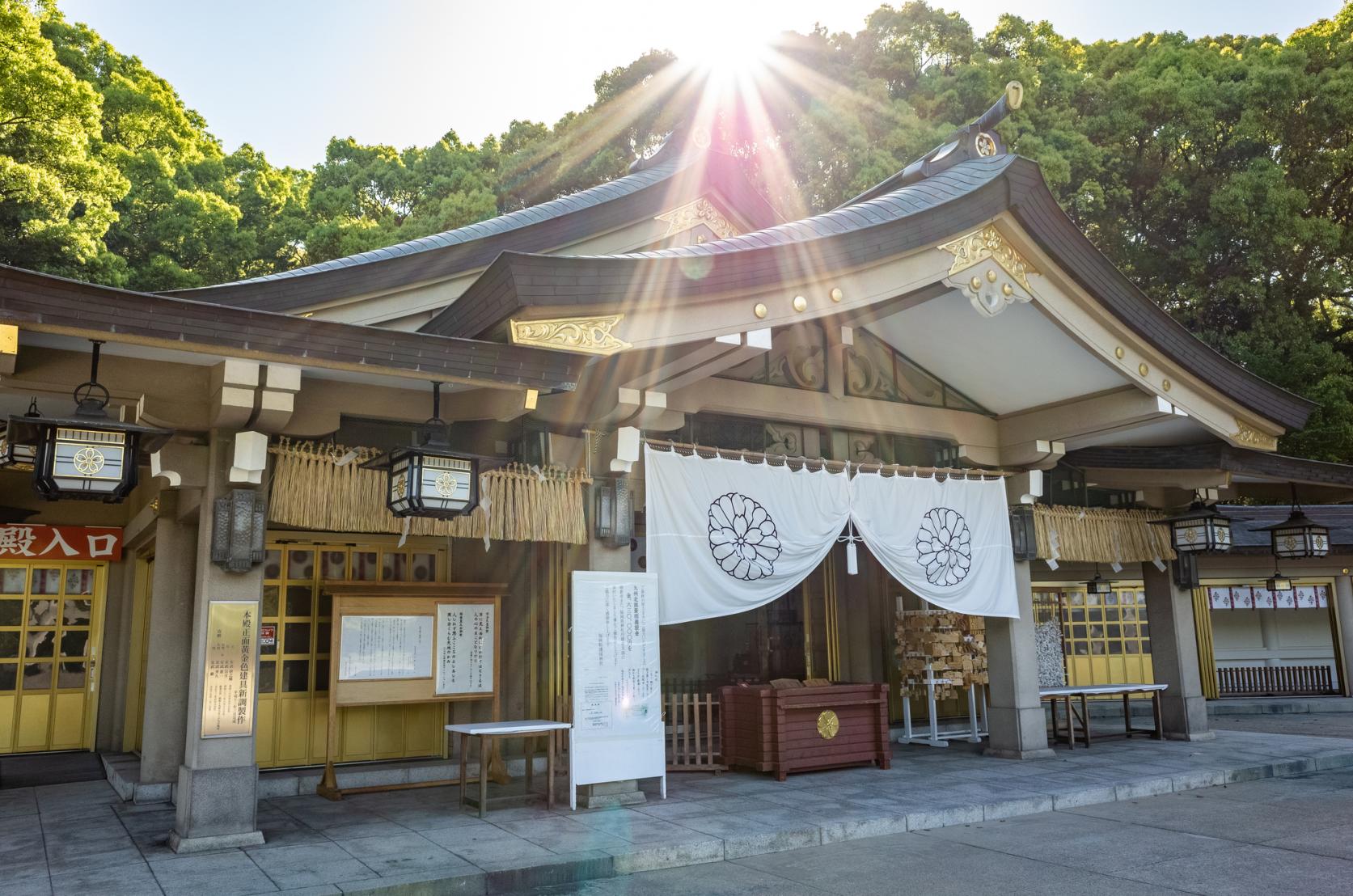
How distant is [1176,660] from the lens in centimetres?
1262

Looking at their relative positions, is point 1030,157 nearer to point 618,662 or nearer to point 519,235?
point 519,235

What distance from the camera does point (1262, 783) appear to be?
9984mm

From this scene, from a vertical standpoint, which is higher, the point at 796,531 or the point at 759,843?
the point at 796,531

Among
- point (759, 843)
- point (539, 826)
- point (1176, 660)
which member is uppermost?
point (1176, 660)

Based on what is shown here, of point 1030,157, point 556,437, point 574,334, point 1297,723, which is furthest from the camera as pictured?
point 1030,157

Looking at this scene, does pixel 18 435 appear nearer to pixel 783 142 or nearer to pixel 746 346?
pixel 746 346

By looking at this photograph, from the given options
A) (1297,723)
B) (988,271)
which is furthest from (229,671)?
(1297,723)

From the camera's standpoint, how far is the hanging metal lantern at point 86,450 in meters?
5.78

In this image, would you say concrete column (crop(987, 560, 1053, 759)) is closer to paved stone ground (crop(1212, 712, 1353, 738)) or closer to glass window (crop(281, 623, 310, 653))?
paved stone ground (crop(1212, 712, 1353, 738))

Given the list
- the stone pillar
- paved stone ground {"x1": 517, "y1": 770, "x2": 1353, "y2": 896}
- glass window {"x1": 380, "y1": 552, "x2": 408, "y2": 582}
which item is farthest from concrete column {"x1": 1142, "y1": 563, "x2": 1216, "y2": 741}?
the stone pillar

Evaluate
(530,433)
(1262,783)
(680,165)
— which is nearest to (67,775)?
(530,433)

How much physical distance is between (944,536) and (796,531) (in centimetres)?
196

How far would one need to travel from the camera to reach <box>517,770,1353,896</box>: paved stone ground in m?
6.01

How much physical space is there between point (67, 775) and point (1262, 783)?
12.7 m
